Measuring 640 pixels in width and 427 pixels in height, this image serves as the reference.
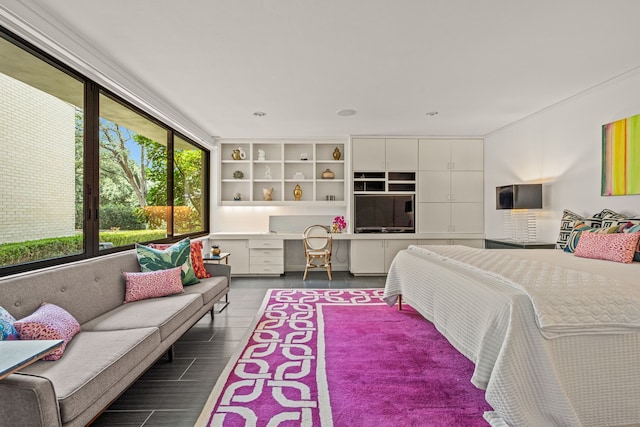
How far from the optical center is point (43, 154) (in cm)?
251

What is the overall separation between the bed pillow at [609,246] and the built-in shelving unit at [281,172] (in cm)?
380

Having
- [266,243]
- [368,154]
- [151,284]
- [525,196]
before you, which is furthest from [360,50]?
[266,243]

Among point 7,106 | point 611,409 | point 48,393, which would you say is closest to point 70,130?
point 7,106

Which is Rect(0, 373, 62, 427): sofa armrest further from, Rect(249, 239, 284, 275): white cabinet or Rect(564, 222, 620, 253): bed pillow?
Rect(249, 239, 284, 275): white cabinet

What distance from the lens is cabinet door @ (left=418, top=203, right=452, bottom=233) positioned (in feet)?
19.9

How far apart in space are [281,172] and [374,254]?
227 centimetres

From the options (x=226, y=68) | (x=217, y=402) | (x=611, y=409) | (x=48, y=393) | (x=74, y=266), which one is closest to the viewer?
(x=48, y=393)

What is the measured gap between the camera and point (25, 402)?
4.10ft

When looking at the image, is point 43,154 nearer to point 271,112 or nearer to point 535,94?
point 271,112

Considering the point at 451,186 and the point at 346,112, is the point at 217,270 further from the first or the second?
the point at 451,186

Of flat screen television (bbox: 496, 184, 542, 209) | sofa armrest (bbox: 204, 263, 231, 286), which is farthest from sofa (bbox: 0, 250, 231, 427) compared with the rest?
flat screen television (bbox: 496, 184, 542, 209)

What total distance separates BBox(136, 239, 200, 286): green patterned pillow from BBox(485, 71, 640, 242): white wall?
4.25 meters

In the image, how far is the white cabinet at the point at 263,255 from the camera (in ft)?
19.3

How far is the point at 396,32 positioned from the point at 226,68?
1570 millimetres
